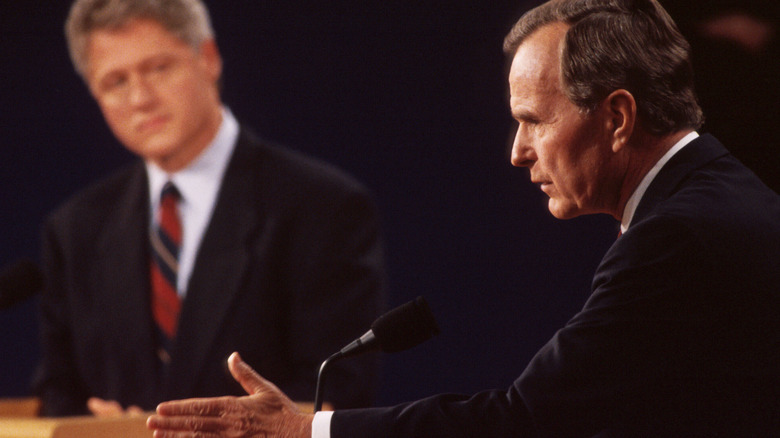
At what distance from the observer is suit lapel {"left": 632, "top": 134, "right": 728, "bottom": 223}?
4.50 feet

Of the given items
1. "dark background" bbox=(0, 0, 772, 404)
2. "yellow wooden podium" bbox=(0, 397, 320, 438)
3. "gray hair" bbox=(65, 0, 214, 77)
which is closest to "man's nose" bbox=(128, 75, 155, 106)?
"gray hair" bbox=(65, 0, 214, 77)

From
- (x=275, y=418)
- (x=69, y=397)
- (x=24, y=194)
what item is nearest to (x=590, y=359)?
(x=275, y=418)

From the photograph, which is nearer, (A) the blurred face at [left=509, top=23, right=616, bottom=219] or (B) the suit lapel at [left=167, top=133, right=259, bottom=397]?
(A) the blurred face at [left=509, top=23, right=616, bottom=219]

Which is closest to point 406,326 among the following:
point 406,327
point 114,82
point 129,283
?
point 406,327

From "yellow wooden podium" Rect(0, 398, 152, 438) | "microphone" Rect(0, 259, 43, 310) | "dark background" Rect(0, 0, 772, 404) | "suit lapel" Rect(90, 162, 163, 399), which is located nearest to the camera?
"yellow wooden podium" Rect(0, 398, 152, 438)

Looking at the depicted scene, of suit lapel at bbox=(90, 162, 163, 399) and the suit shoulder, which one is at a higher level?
the suit shoulder

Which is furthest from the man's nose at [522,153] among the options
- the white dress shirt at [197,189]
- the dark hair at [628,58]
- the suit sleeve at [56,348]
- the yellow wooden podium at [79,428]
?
the suit sleeve at [56,348]

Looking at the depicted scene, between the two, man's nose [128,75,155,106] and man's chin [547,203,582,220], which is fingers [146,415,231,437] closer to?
man's chin [547,203,582,220]

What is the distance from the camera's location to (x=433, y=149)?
296cm

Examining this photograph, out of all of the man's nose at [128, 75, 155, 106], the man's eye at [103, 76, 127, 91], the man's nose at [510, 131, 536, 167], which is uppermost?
the man's eye at [103, 76, 127, 91]

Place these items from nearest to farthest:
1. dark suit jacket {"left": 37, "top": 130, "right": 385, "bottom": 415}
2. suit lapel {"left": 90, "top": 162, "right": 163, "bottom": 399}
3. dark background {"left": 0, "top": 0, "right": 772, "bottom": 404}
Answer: dark suit jacket {"left": 37, "top": 130, "right": 385, "bottom": 415}
suit lapel {"left": 90, "top": 162, "right": 163, "bottom": 399}
dark background {"left": 0, "top": 0, "right": 772, "bottom": 404}

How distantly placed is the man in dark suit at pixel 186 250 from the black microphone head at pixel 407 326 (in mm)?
917

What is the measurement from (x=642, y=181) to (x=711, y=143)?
12 cm

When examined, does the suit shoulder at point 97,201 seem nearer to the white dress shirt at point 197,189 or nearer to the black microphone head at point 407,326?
the white dress shirt at point 197,189
